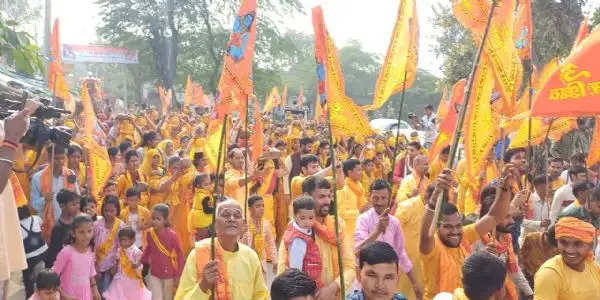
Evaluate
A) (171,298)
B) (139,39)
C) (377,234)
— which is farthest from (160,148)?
A: (139,39)

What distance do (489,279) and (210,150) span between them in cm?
303

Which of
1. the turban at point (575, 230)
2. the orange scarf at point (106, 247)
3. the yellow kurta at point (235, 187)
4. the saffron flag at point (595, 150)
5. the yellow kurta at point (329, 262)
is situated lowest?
the orange scarf at point (106, 247)

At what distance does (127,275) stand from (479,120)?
3.40m

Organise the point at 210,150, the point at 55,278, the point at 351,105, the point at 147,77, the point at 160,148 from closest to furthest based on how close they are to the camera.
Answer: the point at 351,105 < the point at 55,278 < the point at 210,150 < the point at 160,148 < the point at 147,77

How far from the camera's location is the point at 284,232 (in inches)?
231

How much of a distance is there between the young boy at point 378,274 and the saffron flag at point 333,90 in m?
1.37

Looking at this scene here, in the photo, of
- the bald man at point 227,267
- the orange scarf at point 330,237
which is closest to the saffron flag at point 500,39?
the orange scarf at point 330,237

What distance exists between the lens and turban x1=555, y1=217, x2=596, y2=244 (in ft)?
13.2

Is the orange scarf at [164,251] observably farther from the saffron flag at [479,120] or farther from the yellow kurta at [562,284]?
the yellow kurta at [562,284]

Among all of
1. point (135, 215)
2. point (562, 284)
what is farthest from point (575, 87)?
point (135, 215)

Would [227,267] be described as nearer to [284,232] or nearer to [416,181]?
[284,232]

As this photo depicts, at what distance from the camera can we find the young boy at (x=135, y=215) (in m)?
7.03

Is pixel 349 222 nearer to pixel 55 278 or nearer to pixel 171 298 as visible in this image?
pixel 171 298

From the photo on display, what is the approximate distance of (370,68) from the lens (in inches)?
2453
